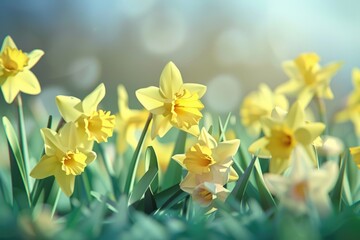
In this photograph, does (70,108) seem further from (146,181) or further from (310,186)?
(310,186)

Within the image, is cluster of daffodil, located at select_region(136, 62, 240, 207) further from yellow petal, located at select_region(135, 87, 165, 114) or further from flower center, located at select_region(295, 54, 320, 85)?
flower center, located at select_region(295, 54, 320, 85)

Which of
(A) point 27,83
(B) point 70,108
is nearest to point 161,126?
(B) point 70,108

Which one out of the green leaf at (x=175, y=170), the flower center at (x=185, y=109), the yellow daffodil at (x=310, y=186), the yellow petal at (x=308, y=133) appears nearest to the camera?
the yellow daffodil at (x=310, y=186)

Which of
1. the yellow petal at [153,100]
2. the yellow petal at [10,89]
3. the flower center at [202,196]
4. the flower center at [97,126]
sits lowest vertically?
the flower center at [202,196]

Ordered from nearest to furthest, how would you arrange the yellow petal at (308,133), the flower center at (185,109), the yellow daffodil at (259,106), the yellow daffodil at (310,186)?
the yellow daffodil at (310,186) < the yellow petal at (308,133) < the flower center at (185,109) < the yellow daffodil at (259,106)

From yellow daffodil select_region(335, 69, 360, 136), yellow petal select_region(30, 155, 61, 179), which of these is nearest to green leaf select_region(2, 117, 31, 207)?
yellow petal select_region(30, 155, 61, 179)

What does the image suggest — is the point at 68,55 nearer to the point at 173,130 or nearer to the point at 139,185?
the point at 173,130

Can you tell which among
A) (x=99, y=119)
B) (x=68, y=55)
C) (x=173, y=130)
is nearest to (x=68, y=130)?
(x=99, y=119)

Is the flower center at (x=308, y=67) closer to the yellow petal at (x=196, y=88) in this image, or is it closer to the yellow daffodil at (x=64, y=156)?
the yellow petal at (x=196, y=88)

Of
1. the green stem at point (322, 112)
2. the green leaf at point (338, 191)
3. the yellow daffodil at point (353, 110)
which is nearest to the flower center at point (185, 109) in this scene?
the green leaf at point (338, 191)
